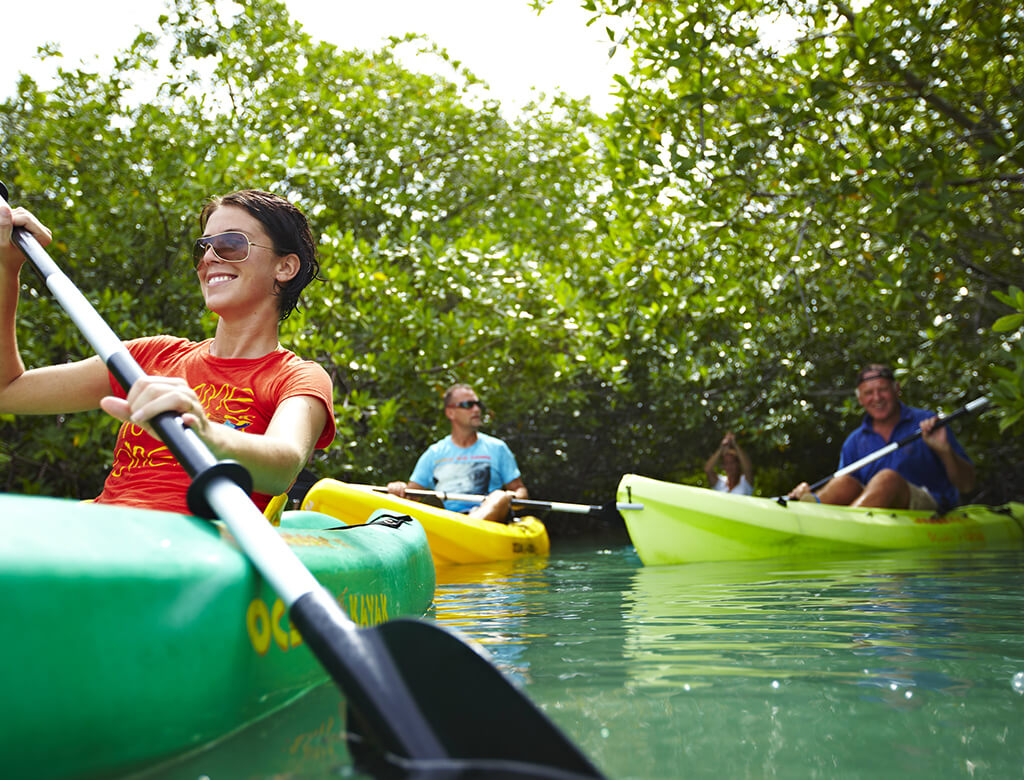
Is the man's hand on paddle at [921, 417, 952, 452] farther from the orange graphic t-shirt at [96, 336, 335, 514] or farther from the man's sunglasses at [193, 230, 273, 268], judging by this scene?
the man's sunglasses at [193, 230, 273, 268]

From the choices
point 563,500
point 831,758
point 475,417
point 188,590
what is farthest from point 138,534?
point 563,500

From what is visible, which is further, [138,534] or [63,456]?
[63,456]

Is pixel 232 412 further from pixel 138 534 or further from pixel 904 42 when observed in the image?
pixel 904 42

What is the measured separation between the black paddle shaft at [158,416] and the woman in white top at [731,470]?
886 centimetres

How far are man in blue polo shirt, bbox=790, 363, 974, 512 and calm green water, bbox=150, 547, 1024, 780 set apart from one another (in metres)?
3.00

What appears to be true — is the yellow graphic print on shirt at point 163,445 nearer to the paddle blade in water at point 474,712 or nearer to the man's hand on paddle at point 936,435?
the paddle blade in water at point 474,712

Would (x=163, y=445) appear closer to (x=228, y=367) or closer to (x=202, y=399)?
(x=202, y=399)

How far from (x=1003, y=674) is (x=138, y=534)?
1897 mm

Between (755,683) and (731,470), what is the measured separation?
9.15 meters

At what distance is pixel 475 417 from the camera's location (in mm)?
7270

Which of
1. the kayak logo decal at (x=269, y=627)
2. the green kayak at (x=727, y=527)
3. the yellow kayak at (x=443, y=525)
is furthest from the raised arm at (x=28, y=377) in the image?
the green kayak at (x=727, y=527)

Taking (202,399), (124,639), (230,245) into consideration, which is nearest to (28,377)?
(202,399)

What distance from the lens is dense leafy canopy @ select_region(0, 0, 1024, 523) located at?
559 centimetres

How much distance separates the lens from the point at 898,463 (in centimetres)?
730
